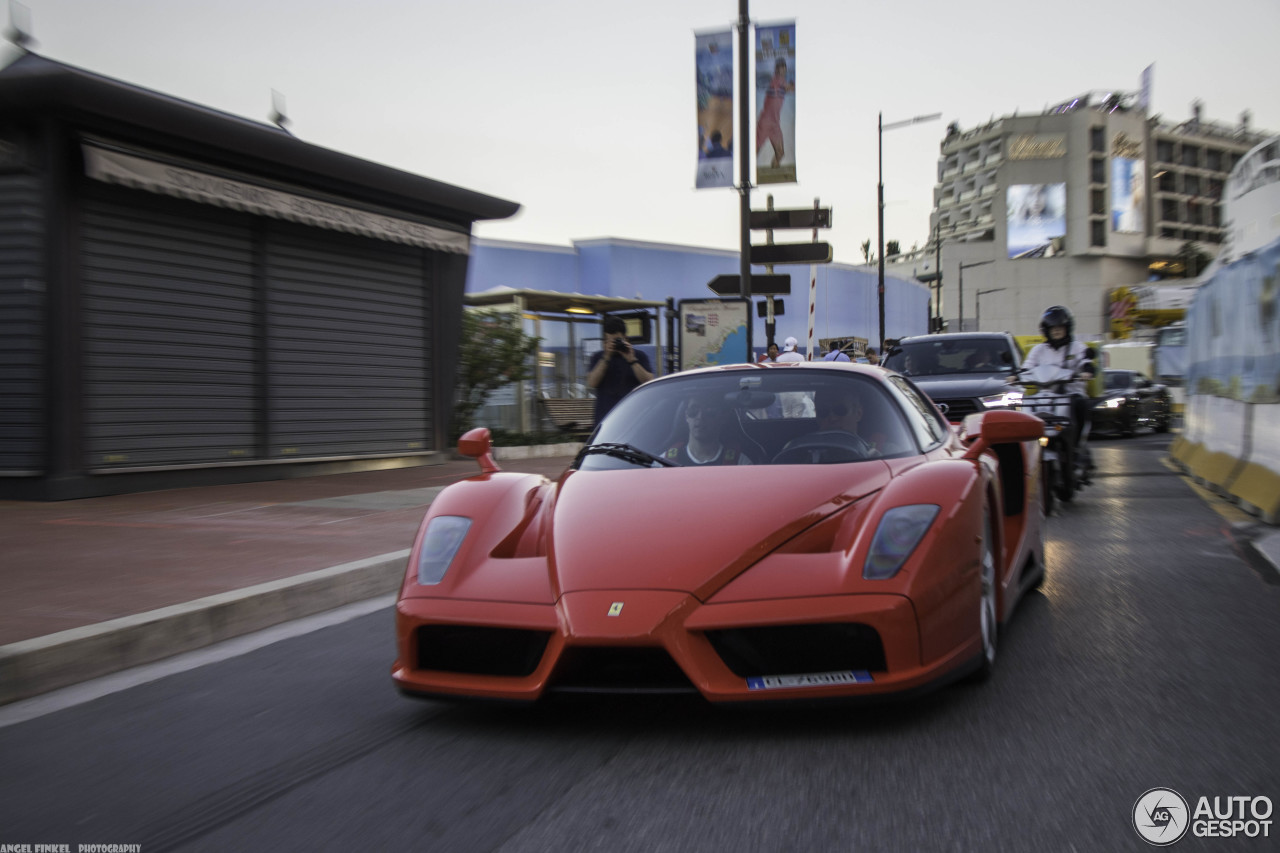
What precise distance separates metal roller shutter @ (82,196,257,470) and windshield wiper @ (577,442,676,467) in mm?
8016

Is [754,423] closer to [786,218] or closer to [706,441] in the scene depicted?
[706,441]

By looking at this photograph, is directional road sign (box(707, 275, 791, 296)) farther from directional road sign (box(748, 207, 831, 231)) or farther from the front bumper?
the front bumper

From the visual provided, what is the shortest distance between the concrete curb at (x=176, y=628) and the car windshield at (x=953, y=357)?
27.8 ft

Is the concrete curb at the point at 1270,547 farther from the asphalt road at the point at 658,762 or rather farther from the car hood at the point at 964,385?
the car hood at the point at 964,385

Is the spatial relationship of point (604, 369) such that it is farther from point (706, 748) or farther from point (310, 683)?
point (706, 748)

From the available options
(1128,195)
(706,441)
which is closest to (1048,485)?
(706,441)

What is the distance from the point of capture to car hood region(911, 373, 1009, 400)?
11.9m

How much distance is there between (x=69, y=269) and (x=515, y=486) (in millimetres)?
8198

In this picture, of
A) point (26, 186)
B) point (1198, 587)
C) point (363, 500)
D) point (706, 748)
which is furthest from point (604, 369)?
point (706, 748)

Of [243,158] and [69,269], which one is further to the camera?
[243,158]

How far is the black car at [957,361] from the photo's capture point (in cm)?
1226

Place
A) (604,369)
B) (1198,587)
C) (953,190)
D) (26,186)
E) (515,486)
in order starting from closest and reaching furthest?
1. (515,486)
2. (1198,587)
3. (604,369)
4. (26,186)
5. (953,190)

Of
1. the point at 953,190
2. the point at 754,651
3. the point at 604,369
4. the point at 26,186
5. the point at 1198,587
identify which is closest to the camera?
the point at 754,651

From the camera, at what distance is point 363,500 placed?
10.7 metres
